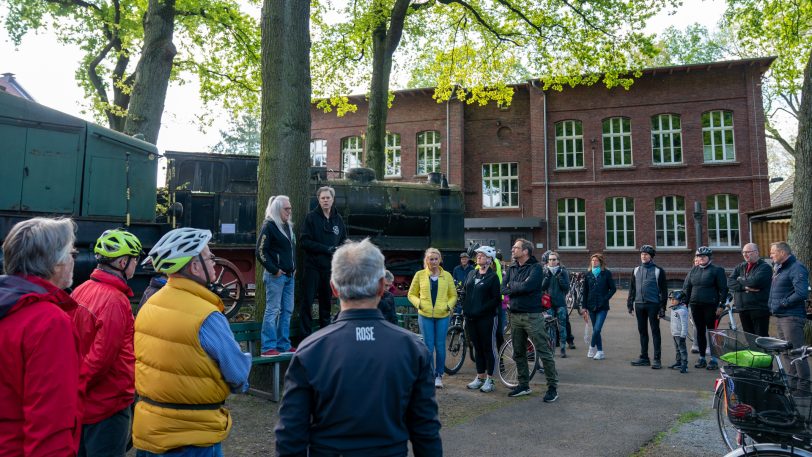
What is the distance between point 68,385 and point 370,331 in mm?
1122

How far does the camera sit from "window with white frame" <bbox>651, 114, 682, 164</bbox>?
27578 mm

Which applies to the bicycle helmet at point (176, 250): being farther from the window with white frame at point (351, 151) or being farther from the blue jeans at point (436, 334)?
the window with white frame at point (351, 151)

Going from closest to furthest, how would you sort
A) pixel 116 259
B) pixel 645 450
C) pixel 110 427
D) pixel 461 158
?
pixel 110 427 < pixel 116 259 < pixel 645 450 < pixel 461 158

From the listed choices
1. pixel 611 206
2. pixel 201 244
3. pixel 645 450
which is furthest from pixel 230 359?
pixel 611 206

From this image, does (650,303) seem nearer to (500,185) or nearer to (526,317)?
(526,317)

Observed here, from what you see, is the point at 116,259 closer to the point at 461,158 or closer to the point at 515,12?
the point at 515,12

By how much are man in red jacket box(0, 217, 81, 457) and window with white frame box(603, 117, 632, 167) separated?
2911 cm

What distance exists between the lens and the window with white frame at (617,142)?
28281 millimetres

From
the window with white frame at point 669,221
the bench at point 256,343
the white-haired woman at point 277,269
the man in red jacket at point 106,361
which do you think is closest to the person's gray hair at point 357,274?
the man in red jacket at point 106,361

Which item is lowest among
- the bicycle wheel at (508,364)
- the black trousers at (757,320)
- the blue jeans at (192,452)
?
the bicycle wheel at (508,364)

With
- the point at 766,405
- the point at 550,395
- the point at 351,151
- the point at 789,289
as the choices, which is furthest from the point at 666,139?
the point at 766,405

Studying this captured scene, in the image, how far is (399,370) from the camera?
2.08 m

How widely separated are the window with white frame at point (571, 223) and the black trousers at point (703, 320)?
64.4ft

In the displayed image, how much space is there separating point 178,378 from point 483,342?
209 inches
